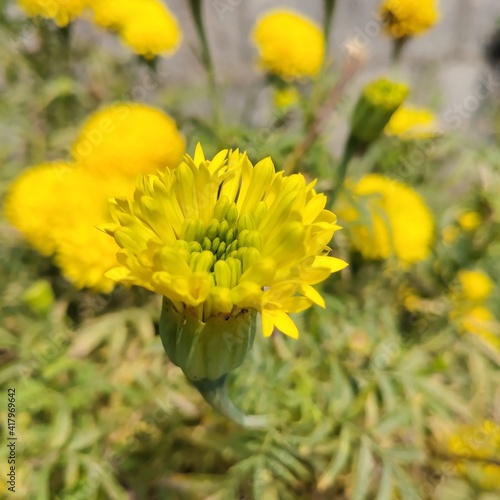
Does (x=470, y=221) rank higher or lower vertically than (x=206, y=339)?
higher

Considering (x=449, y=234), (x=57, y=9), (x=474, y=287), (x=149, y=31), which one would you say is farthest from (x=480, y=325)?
(x=57, y=9)

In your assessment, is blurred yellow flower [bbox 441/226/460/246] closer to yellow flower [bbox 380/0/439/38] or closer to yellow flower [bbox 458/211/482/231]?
yellow flower [bbox 458/211/482/231]

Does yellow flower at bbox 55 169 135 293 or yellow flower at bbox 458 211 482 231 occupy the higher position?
yellow flower at bbox 458 211 482 231

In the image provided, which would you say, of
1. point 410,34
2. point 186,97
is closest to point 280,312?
point 410,34

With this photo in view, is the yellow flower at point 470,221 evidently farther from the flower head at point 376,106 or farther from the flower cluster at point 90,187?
the flower cluster at point 90,187

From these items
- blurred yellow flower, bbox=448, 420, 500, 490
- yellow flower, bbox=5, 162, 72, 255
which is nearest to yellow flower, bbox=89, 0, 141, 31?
yellow flower, bbox=5, 162, 72, 255

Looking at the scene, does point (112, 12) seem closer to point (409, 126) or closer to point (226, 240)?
point (409, 126)

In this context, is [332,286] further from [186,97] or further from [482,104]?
[482,104]
